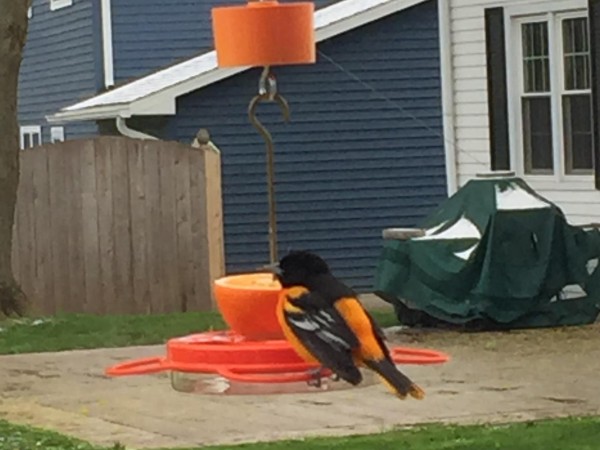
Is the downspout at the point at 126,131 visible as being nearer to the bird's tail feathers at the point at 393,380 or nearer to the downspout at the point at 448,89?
the downspout at the point at 448,89

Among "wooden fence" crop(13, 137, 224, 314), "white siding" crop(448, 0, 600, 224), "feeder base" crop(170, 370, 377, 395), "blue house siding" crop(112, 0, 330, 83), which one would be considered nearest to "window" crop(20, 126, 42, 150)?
"blue house siding" crop(112, 0, 330, 83)

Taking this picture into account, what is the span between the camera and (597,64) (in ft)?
55.8

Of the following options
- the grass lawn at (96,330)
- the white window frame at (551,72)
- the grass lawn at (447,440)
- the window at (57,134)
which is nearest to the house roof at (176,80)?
the window at (57,134)

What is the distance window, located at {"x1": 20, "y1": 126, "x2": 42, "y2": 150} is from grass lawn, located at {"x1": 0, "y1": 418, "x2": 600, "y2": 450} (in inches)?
736

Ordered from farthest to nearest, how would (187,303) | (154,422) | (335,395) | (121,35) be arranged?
(121,35) < (187,303) < (335,395) < (154,422)

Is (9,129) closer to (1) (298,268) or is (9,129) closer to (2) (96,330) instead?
(2) (96,330)

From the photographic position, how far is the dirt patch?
1012 cm

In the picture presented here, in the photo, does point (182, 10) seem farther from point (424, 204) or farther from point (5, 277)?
point (5, 277)

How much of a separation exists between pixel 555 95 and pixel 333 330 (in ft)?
37.7

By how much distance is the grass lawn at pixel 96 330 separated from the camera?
14.9 metres

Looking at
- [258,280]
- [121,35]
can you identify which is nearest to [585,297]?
[258,280]

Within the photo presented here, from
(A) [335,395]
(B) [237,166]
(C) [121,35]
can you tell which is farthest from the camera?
(C) [121,35]

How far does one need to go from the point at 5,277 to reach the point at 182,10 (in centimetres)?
918

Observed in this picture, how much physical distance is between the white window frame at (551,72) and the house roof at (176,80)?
382cm
